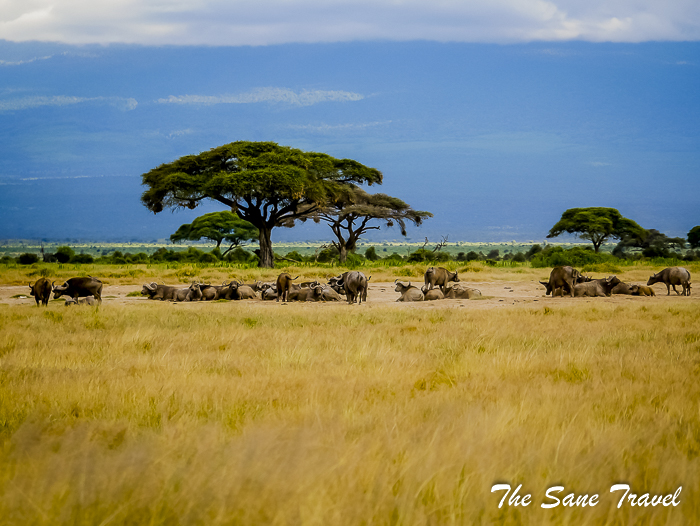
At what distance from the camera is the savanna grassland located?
271cm

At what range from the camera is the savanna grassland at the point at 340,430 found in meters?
2.71

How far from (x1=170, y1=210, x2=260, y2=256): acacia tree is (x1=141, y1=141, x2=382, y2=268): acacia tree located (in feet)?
110

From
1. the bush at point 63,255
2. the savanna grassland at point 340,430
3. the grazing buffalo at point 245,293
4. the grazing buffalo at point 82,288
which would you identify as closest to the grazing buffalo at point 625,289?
the grazing buffalo at point 245,293

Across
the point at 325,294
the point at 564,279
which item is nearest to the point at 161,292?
the point at 325,294

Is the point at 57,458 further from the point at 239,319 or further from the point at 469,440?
the point at 239,319

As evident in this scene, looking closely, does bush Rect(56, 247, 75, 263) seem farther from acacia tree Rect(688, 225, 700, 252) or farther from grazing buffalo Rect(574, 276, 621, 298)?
acacia tree Rect(688, 225, 700, 252)

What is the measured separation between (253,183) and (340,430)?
30622mm

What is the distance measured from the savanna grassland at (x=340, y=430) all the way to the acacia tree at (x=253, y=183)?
87.0 ft

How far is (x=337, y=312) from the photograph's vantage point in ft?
40.5

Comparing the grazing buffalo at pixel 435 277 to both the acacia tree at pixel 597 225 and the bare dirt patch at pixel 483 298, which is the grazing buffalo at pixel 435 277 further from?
the acacia tree at pixel 597 225

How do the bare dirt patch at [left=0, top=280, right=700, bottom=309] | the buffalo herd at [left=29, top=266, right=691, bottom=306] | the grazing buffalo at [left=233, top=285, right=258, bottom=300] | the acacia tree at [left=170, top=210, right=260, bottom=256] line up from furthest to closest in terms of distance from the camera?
the acacia tree at [left=170, top=210, right=260, bottom=256], the grazing buffalo at [left=233, top=285, right=258, bottom=300], the buffalo herd at [left=29, top=266, right=691, bottom=306], the bare dirt patch at [left=0, top=280, right=700, bottom=309]

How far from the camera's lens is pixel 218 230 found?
73.4 meters

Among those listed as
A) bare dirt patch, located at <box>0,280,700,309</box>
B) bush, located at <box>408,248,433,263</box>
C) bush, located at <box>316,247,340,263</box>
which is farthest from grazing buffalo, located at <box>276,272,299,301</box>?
bush, located at <box>316,247,340,263</box>

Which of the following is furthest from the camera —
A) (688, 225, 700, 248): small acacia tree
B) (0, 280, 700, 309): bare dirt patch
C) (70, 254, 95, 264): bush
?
(688, 225, 700, 248): small acacia tree
